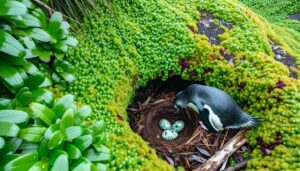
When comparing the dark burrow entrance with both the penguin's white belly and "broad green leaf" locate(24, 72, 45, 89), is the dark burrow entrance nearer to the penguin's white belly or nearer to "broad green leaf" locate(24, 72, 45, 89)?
the penguin's white belly

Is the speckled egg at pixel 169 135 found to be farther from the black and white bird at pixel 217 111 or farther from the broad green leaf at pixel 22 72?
the broad green leaf at pixel 22 72

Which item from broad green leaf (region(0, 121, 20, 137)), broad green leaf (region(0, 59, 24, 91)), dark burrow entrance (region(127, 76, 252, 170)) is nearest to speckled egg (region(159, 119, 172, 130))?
dark burrow entrance (region(127, 76, 252, 170))

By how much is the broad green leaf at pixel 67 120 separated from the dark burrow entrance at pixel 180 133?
1093mm

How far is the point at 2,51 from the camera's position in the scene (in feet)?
7.33

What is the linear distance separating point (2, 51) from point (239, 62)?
2323 millimetres

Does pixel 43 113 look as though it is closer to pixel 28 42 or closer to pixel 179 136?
pixel 28 42

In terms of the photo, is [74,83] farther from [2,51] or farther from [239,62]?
[239,62]

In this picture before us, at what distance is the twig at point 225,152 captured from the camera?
114 inches

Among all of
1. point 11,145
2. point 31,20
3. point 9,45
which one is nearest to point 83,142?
point 11,145

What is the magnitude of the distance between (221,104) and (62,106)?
146 cm

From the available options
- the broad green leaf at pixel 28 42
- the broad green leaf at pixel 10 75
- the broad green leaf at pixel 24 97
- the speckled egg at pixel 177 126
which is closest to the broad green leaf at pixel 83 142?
the broad green leaf at pixel 24 97

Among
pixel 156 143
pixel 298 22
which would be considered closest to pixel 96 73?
pixel 156 143

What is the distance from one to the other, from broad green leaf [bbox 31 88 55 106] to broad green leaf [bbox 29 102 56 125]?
0.09m

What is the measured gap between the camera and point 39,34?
2527 mm
